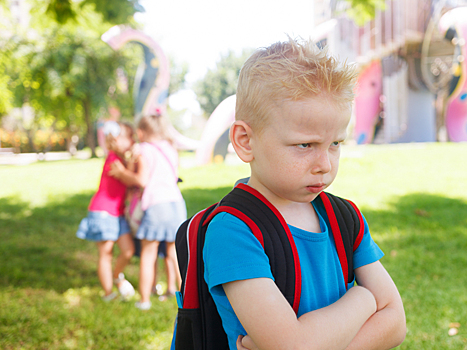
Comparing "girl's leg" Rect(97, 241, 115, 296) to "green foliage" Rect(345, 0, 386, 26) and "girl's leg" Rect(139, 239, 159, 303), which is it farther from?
"green foliage" Rect(345, 0, 386, 26)

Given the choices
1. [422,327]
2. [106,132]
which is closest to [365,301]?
[422,327]

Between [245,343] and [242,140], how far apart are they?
53 cm

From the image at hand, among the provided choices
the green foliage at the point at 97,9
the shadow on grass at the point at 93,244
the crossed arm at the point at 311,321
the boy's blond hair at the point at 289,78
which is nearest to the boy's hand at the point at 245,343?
the crossed arm at the point at 311,321

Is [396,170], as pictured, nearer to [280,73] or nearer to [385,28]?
[280,73]

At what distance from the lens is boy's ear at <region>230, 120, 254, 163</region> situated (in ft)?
3.34

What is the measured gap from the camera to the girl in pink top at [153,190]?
3.39m

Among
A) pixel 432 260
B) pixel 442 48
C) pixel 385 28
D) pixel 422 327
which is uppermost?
pixel 385 28

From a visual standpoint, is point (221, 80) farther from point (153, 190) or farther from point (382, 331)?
point (382, 331)

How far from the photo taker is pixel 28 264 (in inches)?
187

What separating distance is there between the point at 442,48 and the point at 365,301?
24236 millimetres

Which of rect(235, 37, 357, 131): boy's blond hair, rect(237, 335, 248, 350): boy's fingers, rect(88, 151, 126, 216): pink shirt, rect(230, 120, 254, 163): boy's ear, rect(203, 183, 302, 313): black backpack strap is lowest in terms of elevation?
rect(88, 151, 126, 216): pink shirt

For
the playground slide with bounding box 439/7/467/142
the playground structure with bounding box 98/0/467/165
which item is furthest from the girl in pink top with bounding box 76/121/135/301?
the playground structure with bounding box 98/0/467/165

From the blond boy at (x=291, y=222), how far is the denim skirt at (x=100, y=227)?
8.95ft

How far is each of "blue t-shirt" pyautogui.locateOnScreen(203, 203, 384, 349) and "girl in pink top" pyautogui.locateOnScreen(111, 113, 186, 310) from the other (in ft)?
8.10
